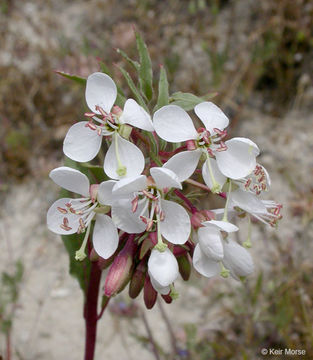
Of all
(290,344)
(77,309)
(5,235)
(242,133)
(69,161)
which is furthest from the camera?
(242,133)

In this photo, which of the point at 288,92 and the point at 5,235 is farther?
the point at 288,92

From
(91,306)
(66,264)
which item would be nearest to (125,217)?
(91,306)

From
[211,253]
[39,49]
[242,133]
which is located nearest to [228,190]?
[211,253]

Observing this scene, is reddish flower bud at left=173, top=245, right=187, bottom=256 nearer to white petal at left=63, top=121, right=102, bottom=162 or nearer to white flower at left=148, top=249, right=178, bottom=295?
white flower at left=148, top=249, right=178, bottom=295

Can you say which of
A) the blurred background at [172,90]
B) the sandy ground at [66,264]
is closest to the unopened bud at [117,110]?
the blurred background at [172,90]

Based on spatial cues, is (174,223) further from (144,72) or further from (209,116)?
(144,72)

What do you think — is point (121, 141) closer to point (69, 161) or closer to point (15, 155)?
point (69, 161)
